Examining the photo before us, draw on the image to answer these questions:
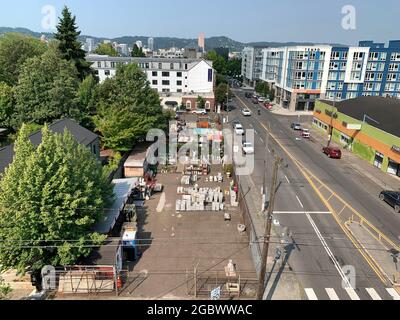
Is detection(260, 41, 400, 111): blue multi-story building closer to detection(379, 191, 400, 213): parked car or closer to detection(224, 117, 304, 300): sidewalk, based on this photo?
detection(379, 191, 400, 213): parked car

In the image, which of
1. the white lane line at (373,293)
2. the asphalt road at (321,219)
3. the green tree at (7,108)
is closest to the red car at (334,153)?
the asphalt road at (321,219)

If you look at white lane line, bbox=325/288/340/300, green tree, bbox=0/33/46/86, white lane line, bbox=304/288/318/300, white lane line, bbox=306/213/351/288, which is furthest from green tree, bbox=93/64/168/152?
white lane line, bbox=325/288/340/300

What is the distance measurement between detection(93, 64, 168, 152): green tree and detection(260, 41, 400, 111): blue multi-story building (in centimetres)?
4017

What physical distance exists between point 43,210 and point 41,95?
25237 mm

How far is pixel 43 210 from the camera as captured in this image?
15.7 m

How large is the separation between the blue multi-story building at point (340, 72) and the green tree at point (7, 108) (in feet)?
179

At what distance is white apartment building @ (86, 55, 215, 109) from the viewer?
7200 cm

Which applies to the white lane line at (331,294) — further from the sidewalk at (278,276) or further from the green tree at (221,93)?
the green tree at (221,93)

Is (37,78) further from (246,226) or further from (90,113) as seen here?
(246,226)

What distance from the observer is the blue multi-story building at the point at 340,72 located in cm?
6719

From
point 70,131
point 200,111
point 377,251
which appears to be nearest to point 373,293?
point 377,251

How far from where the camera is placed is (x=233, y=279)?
1738 centimetres

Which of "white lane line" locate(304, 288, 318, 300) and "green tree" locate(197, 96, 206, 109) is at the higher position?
"green tree" locate(197, 96, 206, 109)
